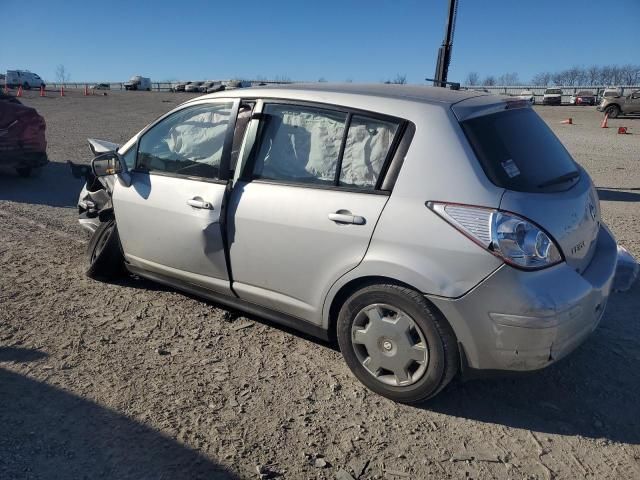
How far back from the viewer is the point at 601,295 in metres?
3.02

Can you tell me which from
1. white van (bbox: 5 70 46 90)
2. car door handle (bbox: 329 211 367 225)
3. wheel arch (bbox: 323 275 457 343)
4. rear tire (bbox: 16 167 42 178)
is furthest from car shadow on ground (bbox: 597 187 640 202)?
white van (bbox: 5 70 46 90)

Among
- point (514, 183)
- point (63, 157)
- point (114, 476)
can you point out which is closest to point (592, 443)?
point (514, 183)

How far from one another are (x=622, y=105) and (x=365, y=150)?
31805 millimetres

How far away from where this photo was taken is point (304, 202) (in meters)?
3.28

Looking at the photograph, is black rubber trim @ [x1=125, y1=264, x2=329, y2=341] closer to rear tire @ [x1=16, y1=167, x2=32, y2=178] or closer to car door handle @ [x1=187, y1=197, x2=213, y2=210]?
car door handle @ [x1=187, y1=197, x2=213, y2=210]

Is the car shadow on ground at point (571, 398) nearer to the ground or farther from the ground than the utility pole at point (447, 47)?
nearer to the ground

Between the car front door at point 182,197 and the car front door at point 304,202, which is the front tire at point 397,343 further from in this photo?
the car front door at point 182,197

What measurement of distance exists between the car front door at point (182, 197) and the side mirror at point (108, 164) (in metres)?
0.12

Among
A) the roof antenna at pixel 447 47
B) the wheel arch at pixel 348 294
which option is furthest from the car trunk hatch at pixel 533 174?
the roof antenna at pixel 447 47

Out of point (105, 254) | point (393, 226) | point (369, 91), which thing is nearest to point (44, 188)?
point (105, 254)

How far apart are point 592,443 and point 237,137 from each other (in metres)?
2.77

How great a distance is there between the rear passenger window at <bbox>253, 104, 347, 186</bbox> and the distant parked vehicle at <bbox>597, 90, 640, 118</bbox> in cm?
3115

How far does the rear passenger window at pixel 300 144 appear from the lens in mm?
3301

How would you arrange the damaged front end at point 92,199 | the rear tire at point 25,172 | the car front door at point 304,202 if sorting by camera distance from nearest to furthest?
1. the car front door at point 304,202
2. the damaged front end at point 92,199
3. the rear tire at point 25,172
